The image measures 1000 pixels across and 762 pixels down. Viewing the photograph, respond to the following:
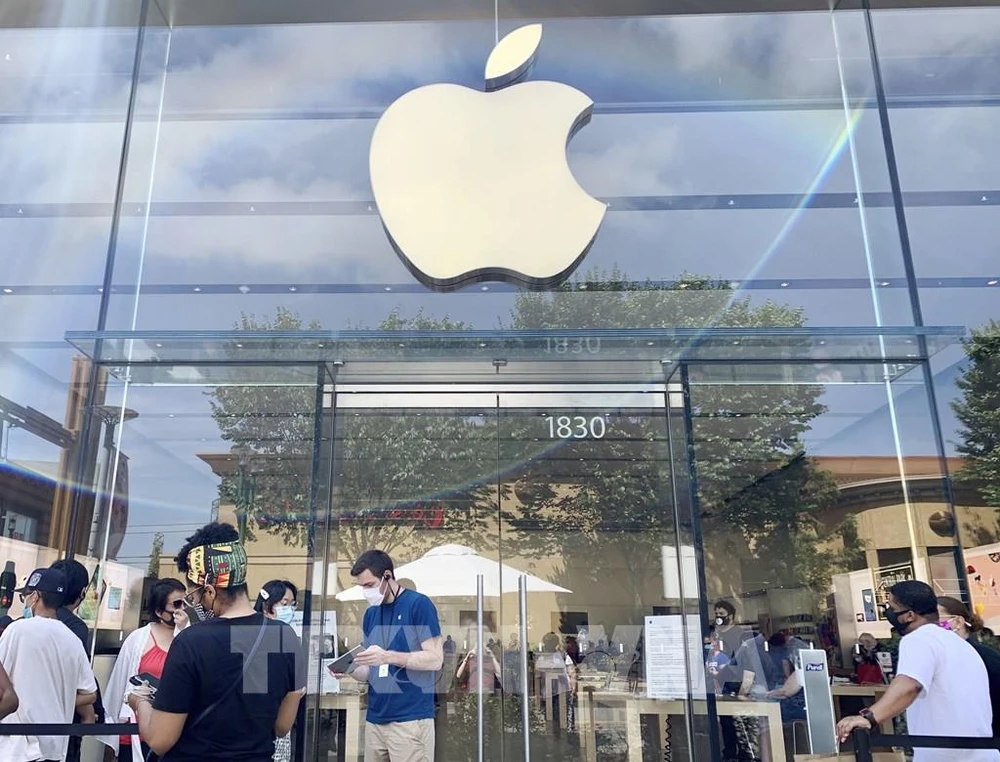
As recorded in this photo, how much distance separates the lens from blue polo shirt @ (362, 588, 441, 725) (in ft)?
15.5

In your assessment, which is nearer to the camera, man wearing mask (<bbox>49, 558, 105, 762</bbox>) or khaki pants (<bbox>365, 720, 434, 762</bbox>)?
man wearing mask (<bbox>49, 558, 105, 762</bbox>)

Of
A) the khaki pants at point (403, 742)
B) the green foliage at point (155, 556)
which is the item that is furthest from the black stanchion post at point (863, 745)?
the green foliage at point (155, 556)

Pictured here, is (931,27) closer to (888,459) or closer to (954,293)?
(954,293)

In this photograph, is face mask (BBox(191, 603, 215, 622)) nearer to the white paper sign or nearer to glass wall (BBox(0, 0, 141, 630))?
glass wall (BBox(0, 0, 141, 630))

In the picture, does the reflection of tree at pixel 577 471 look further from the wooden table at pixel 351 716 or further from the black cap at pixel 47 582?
the black cap at pixel 47 582

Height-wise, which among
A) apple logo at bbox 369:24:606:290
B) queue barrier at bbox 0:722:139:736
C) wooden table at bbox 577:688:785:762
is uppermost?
apple logo at bbox 369:24:606:290

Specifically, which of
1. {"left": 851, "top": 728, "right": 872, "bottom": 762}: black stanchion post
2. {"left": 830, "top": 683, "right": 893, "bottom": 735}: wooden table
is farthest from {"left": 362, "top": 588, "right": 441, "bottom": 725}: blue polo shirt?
{"left": 830, "top": 683, "right": 893, "bottom": 735}: wooden table

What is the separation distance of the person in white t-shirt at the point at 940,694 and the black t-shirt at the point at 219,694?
8.16ft

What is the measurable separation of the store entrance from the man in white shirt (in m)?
2.58

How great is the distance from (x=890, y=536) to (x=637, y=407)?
2.39 m

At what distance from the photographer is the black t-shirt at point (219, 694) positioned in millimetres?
2404

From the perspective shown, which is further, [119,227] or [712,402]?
[712,402]

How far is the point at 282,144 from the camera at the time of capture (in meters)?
7.26

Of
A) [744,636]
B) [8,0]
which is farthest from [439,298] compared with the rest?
[8,0]
